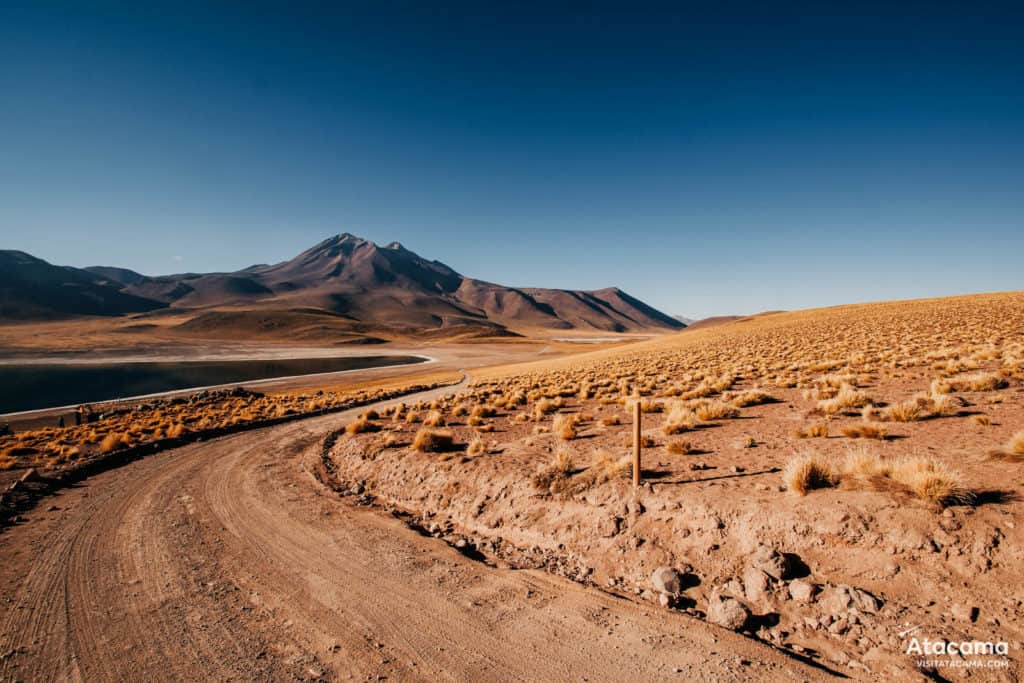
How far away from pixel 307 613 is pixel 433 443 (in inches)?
261

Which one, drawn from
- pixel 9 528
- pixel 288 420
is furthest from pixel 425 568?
pixel 288 420

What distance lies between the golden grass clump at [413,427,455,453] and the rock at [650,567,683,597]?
23.9 ft

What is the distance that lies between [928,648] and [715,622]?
200 centimetres

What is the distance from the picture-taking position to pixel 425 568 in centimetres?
681

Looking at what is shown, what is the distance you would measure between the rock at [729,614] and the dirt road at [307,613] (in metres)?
0.21

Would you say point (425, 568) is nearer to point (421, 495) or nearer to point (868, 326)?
point (421, 495)

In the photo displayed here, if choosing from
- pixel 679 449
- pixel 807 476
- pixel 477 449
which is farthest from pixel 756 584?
pixel 477 449

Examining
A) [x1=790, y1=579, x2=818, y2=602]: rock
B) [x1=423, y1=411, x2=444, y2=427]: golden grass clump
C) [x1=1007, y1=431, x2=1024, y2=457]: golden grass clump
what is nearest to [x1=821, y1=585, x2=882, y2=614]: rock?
[x1=790, y1=579, x2=818, y2=602]: rock

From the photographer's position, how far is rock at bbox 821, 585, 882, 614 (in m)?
4.79

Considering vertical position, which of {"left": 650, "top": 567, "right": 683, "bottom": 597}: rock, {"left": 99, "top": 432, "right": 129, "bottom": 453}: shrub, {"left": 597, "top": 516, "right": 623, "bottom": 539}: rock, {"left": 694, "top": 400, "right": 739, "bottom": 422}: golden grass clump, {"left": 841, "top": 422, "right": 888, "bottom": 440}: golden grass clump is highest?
{"left": 841, "top": 422, "right": 888, "bottom": 440}: golden grass clump

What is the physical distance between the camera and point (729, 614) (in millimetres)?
5125

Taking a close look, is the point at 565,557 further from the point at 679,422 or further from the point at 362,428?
the point at 362,428

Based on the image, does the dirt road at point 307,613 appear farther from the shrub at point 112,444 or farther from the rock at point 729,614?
the shrub at point 112,444

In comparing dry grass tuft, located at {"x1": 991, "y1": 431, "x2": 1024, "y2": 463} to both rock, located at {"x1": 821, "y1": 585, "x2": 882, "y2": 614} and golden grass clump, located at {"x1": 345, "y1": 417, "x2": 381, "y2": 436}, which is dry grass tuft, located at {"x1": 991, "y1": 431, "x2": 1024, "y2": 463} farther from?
golden grass clump, located at {"x1": 345, "y1": 417, "x2": 381, "y2": 436}
